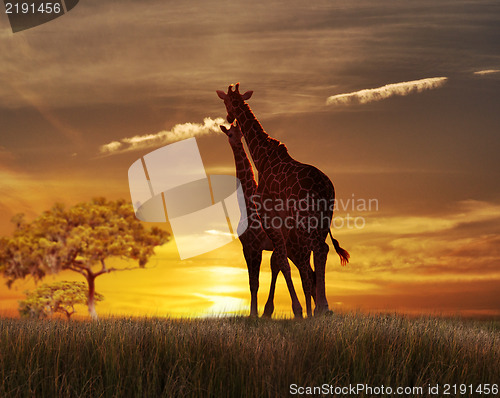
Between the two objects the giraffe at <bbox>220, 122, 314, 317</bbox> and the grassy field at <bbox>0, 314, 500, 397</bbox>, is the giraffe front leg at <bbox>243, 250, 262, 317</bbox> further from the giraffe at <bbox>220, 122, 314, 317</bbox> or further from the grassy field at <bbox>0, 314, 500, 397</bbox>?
the grassy field at <bbox>0, 314, 500, 397</bbox>

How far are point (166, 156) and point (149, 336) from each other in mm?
6979

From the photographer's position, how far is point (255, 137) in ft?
38.0

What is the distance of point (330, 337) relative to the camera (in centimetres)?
680

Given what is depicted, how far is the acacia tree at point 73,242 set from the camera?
2102cm

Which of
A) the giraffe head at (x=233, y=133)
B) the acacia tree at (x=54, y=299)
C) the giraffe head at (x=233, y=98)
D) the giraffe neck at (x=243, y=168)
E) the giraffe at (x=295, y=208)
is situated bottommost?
the acacia tree at (x=54, y=299)

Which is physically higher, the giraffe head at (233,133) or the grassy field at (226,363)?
the giraffe head at (233,133)

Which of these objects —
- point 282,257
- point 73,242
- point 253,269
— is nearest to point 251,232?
point 253,269

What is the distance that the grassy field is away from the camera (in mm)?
5383

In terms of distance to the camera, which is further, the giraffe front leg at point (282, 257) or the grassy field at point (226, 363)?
the giraffe front leg at point (282, 257)

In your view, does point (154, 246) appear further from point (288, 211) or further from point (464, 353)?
point (464, 353)

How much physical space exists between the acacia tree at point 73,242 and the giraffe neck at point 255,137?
11661mm

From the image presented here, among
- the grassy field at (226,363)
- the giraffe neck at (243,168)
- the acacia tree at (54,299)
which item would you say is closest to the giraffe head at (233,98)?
the giraffe neck at (243,168)

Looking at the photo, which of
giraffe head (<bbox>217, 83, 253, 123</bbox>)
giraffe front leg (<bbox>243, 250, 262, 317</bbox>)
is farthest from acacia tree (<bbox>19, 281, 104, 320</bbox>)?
giraffe head (<bbox>217, 83, 253, 123</bbox>)

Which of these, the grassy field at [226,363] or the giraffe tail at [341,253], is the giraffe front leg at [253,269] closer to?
the giraffe tail at [341,253]
